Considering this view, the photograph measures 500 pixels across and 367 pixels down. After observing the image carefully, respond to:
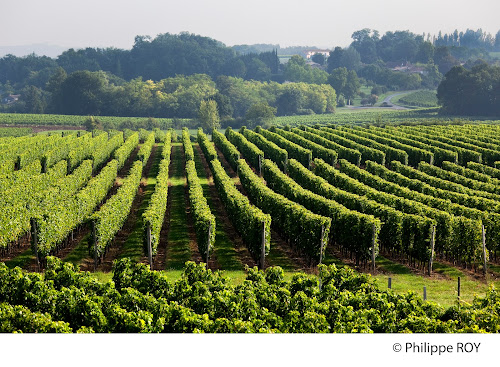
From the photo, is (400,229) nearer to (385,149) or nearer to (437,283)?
(437,283)

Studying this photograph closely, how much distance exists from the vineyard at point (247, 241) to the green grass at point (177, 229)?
0.40 ft

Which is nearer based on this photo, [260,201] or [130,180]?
[260,201]

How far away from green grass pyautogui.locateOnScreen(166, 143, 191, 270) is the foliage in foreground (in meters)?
9.76

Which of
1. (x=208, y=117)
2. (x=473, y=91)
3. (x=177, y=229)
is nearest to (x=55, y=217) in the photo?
(x=177, y=229)

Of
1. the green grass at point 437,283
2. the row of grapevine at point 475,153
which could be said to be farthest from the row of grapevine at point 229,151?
the green grass at point 437,283

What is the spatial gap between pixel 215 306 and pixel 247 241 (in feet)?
45.8

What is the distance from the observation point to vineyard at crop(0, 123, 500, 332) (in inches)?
765

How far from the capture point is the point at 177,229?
128 feet

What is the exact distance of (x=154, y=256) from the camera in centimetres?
3297

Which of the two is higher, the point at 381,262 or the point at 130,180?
the point at 130,180

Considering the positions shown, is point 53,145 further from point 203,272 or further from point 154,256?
point 203,272

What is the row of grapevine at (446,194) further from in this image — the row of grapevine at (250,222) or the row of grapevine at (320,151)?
the row of grapevine at (320,151)

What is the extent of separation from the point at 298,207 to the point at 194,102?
128592 millimetres

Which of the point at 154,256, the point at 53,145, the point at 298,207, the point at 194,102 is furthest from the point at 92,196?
the point at 194,102
